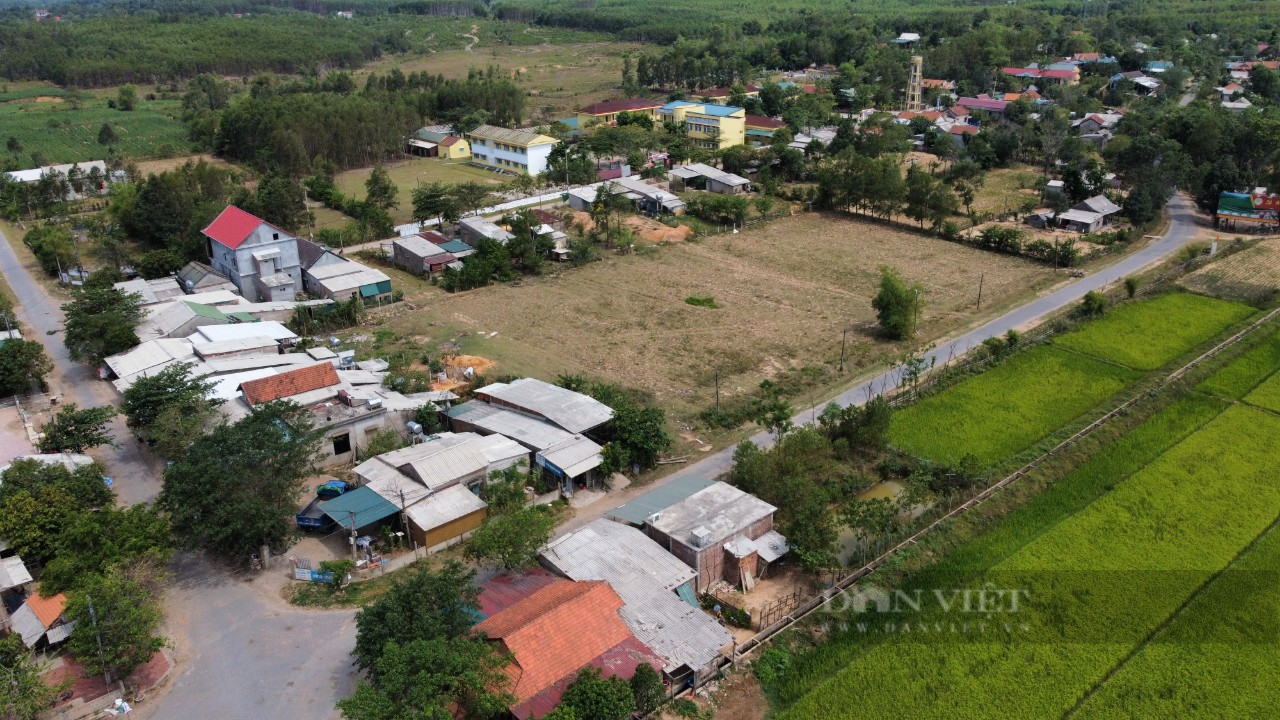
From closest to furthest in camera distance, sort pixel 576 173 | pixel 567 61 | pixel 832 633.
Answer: pixel 832 633 → pixel 576 173 → pixel 567 61

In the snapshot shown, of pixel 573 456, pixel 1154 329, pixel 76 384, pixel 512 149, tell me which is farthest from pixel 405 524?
pixel 512 149

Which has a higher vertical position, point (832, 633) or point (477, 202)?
point (477, 202)

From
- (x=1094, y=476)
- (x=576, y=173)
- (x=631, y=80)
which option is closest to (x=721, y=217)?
(x=576, y=173)

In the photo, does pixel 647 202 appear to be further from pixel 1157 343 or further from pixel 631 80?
pixel 631 80

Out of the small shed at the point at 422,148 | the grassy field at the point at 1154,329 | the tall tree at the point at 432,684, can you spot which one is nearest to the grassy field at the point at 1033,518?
the grassy field at the point at 1154,329

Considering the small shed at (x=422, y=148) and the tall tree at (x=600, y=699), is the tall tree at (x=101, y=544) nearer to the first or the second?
the tall tree at (x=600, y=699)

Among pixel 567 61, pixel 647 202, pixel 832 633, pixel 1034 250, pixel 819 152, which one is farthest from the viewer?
pixel 567 61
